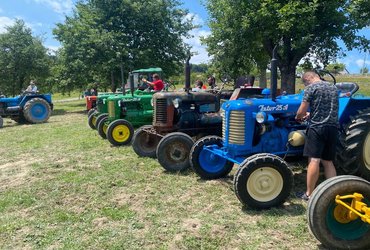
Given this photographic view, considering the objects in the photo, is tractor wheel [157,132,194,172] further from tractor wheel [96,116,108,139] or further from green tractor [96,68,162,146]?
tractor wheel [96,116,108,139]

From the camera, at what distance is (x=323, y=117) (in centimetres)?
431

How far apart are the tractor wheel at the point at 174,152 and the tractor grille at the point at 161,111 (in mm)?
1026

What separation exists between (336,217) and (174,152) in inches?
139

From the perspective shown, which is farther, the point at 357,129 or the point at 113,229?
the point at 357,129

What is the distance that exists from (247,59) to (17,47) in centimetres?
1386

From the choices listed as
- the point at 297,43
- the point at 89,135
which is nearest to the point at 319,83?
the point at 89,135

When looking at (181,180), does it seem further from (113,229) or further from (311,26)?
(311,26)

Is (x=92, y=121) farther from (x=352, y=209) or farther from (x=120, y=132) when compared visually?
(x=352, y=209)

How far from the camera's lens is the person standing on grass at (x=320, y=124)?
14.1 ft

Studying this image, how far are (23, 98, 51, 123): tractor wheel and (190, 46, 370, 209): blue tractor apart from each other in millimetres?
11562

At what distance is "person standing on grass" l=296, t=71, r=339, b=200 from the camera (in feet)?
14.1

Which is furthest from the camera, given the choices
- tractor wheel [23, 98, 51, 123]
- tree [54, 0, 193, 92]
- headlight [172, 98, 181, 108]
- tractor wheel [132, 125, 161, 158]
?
tree [54, 0, 193, 92]

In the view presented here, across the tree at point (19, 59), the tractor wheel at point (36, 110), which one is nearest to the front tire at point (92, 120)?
the tractor wheel at point (36, 110)

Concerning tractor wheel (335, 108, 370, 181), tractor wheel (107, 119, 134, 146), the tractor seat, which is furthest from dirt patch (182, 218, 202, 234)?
tractor wheel (107, 119, 134, 146)
